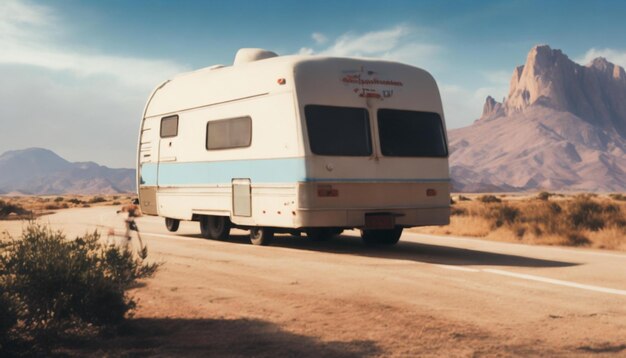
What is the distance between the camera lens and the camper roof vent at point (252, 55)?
15797 mm

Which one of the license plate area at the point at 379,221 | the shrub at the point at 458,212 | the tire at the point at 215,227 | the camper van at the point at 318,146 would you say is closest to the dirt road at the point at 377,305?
the license plate area at the point at 379,221

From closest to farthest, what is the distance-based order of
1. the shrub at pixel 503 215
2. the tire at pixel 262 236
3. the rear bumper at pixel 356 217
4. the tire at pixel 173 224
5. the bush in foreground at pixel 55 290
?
the bush in foreground at pixel 55 290 < the rear bumper at pixel 356 217 < the tire at pixel 262 236 < the tire at pixel 173 224 < the shrub at pixel 503 215

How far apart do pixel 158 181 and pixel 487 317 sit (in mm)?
11526

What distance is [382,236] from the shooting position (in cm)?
1577

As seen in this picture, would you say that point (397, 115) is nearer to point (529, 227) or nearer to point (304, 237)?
point (304, 237)

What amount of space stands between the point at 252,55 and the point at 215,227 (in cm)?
362

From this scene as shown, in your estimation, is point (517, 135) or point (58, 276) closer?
point (58, 276)

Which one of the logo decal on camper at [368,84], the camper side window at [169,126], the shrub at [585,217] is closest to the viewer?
the logo decal on camper at [368,84]

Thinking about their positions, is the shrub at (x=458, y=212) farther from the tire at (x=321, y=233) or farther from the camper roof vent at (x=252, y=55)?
the camper roof vent at (x=252, y=55)

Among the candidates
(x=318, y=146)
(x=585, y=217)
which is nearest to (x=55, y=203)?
(x=585, y=217)

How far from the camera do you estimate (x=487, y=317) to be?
24.6 ft

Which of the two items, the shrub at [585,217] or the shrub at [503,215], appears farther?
the shrub at [503,215]

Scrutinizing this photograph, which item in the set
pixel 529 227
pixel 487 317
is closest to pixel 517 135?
pixel 529 227

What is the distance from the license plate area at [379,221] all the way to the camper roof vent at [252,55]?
4.23 m
